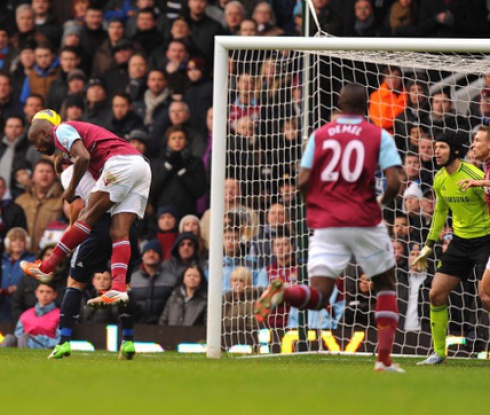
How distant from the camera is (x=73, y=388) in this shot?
736 cm

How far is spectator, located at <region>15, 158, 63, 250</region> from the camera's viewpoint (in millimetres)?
16469

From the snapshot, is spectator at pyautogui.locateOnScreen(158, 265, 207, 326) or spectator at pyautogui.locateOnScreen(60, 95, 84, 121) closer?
spectator at pyautogui.locateOnScreen(158, 265, 207, 326)

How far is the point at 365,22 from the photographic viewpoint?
53.1 ft

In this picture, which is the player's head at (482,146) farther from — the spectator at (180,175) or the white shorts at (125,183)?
the spectator at (180,175)

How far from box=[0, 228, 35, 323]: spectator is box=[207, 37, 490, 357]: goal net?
10.4 feet

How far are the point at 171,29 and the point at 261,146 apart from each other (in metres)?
3.69

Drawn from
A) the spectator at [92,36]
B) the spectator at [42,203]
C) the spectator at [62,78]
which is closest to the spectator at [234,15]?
the spectator at [92,36]

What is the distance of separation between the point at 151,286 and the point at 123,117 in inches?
108

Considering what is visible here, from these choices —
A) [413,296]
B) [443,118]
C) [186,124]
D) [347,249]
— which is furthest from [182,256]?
[347,249]

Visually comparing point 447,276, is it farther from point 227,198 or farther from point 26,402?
point 26,402

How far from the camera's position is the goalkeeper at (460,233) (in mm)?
11555

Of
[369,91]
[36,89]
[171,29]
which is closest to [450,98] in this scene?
[369,91]

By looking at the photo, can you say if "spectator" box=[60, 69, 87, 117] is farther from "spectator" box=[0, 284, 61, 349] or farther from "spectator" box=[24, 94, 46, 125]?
"spectator" box=[0, 284, 61, 349]

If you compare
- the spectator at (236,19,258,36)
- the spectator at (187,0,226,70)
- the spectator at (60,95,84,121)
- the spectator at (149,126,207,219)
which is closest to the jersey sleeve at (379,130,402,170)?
the spectator at (149,126,207,219)
